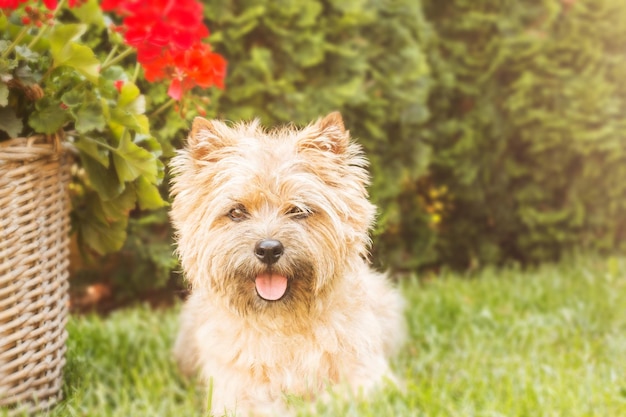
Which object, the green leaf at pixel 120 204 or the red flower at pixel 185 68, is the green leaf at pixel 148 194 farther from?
the red flower at pixel 185 68

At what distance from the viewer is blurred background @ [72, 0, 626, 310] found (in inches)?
164

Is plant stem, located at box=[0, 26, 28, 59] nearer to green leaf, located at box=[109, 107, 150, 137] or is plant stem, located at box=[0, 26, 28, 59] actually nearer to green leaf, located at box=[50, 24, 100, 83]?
green leaf, located at box=[50, 24, 100, 83]

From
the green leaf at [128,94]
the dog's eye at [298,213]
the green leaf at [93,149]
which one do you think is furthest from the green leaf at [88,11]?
the dog's eye at [298,213]

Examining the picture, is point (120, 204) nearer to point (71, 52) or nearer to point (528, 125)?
point (71, 52)

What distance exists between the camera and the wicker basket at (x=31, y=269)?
2461mm

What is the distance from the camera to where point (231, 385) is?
8.13 ft

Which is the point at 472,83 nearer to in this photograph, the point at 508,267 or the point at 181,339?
the point at 508,267

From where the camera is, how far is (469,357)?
11.3ft

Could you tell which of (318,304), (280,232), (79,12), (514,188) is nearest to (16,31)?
(79,12)

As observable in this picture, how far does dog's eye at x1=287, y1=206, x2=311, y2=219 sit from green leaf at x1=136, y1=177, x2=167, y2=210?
625mm

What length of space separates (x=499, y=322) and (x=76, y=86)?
8.27 ft

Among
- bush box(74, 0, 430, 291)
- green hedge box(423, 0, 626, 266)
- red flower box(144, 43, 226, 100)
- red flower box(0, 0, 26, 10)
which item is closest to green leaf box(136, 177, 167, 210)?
red flower box(144, 43, 226, 100)

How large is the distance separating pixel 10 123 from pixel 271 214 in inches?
36.5

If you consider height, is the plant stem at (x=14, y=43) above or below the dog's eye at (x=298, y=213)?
above
